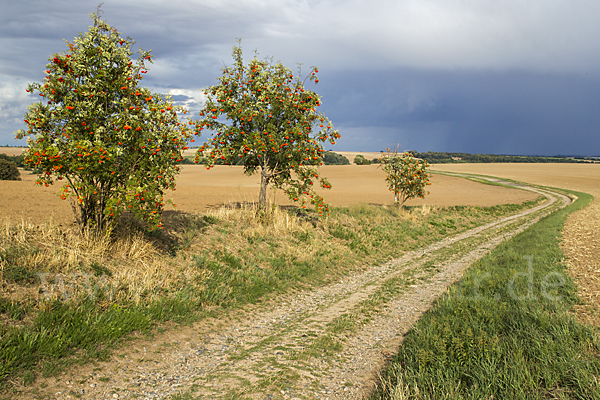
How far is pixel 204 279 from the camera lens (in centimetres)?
948

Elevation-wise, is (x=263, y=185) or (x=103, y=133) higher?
(x=103, y=133)

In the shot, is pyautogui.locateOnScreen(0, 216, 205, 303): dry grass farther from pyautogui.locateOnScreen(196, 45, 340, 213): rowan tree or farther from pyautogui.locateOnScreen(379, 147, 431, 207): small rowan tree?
pyautogui.locateOnScreen(379, 147, 431, 207): small rowan tree

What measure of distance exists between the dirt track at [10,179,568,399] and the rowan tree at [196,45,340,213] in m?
6.17

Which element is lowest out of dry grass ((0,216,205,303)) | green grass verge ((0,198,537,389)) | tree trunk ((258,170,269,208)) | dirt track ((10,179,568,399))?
dirt track ((10,179,568,399))

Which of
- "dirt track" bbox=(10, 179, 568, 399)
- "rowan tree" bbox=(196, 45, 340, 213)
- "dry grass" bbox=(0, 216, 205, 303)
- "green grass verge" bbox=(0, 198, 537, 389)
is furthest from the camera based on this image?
"rowan tree" bbox=(196, 45, 340, 213)

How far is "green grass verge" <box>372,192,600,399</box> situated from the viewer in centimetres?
465

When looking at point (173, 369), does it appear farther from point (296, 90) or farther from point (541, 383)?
point (296, 90)

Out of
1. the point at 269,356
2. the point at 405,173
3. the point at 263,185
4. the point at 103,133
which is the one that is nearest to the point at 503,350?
the point at 269,356

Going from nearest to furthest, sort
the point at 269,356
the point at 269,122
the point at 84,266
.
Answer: the point at 269,356, the point at 84,266, the point at 269,122

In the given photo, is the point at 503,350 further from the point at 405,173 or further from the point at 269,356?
the point at 405,173

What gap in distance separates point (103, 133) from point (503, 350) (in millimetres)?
9429

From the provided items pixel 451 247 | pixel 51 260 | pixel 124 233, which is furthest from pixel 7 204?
pixel 451 247

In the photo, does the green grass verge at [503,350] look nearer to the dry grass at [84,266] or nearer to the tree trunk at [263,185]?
the dry grass at [84,266]

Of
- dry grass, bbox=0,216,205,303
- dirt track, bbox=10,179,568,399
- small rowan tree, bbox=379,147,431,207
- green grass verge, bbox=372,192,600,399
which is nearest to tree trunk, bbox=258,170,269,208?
dirt track, bbox=10,179,568,399
